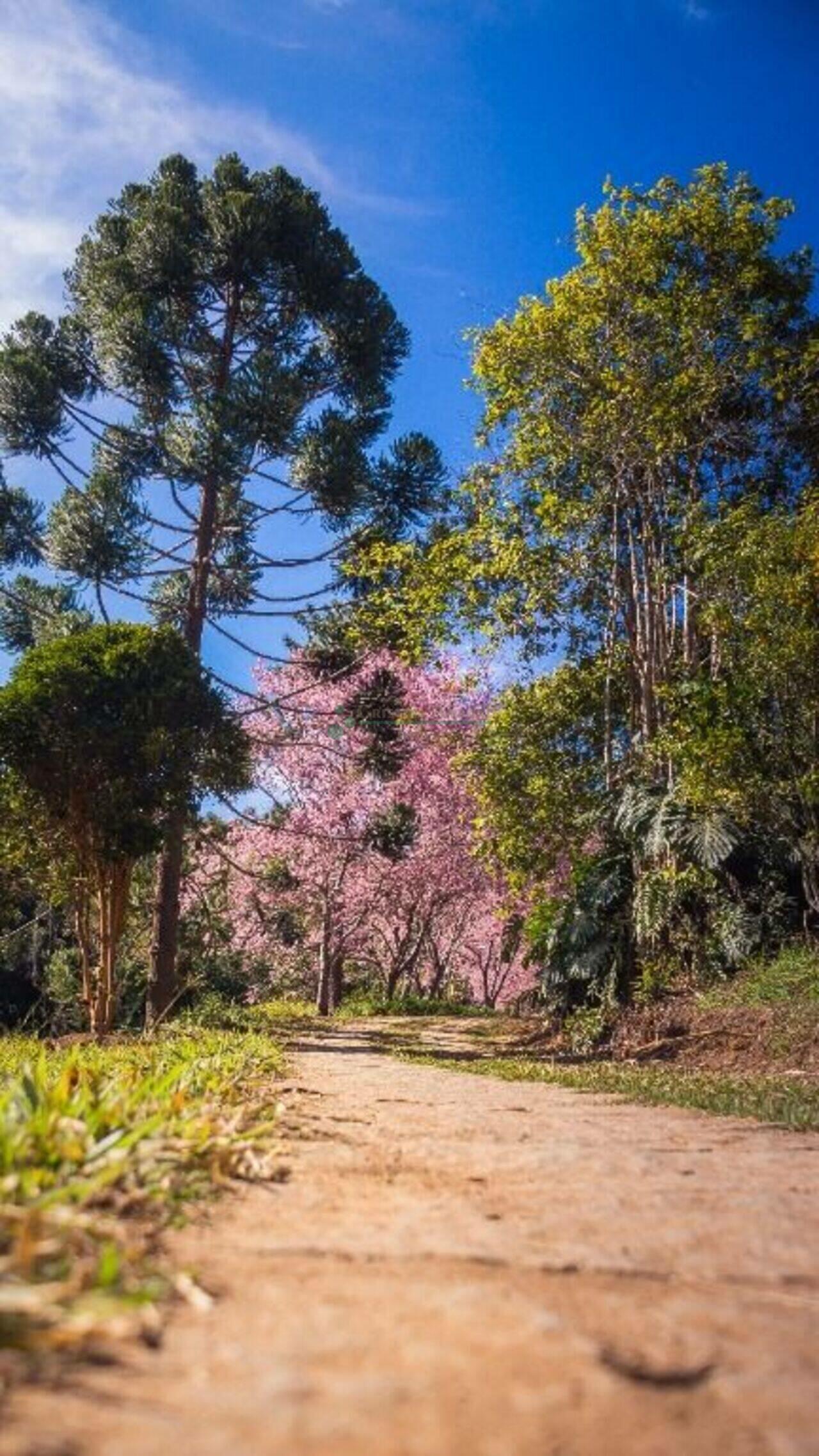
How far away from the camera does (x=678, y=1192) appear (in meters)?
1.96

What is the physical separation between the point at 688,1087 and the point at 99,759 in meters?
6.72

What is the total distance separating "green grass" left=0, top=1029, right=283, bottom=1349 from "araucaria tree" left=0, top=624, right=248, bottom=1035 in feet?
23.0

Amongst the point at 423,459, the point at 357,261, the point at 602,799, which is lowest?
the point at 602,799

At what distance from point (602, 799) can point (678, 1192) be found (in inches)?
408

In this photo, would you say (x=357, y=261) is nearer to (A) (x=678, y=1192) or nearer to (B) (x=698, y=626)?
(B) (x=698, y=626)

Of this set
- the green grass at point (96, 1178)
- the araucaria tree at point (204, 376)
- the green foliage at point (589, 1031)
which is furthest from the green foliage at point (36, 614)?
the green grass at point (96, 1178)

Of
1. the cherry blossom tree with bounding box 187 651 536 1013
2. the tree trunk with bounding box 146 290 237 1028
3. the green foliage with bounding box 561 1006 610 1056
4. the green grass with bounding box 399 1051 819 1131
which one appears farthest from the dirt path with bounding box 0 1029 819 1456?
the cherry blossom tree with bounding box 187 651 536 1013

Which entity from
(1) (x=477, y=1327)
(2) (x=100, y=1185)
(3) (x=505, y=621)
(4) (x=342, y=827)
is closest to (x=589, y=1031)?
(3) (x=505, y=621)

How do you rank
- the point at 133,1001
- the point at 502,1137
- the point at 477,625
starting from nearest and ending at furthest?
the point at 502,1137 → the point at 477,625 → the point at 133,1001

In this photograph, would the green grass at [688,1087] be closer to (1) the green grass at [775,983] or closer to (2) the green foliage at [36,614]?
(1) the green grass at [775,983]

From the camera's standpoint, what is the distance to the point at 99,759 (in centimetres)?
998

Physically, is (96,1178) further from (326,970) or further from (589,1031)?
(326,970)

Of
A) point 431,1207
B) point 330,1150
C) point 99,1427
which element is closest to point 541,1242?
point 431,1207

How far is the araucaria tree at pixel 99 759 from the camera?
9.62m
